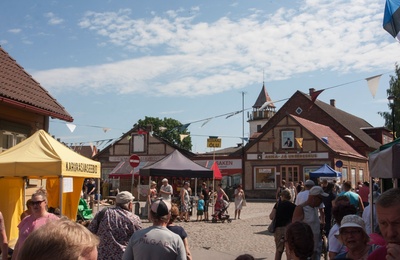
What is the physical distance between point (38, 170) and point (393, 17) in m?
6.64

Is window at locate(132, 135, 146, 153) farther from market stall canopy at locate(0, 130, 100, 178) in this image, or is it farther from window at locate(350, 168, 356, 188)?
market stall canopy at locate(0, 130, 100, 178)

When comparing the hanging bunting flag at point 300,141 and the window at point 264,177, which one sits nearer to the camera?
the hanging bunting flag at point 300,141

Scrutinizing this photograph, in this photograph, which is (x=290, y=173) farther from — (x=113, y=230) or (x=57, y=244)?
(x=57, y=244)

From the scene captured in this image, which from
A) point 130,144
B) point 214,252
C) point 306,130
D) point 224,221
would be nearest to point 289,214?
point 214,252

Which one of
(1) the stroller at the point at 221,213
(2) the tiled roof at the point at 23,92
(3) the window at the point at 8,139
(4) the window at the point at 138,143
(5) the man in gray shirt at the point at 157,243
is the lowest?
(1) the stroller at the point at 221,213

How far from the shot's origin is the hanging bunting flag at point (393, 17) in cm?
794

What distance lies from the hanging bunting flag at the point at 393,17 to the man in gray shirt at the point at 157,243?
535 centimetres

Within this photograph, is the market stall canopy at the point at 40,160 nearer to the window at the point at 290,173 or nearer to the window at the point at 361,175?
the window at the point at 290,173

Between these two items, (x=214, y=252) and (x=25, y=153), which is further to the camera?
(x=214, y=252)

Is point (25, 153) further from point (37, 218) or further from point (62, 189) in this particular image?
point (37, 218)

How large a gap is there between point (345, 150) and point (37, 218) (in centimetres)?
4028

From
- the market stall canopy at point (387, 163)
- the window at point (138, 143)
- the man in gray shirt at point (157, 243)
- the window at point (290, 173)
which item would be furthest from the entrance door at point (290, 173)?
the man in gray shirt at point (157, 243)

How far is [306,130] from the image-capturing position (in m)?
40.5

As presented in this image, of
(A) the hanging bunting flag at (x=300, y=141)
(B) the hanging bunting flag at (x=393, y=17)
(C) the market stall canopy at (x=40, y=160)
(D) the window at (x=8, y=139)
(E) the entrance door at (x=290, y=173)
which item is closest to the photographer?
(B) the hanging bunting flag at (x=393, y=17)
